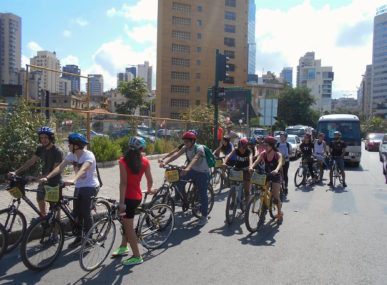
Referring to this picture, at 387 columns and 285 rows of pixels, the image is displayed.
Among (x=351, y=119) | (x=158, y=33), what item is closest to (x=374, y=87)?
(x=158, y=33)

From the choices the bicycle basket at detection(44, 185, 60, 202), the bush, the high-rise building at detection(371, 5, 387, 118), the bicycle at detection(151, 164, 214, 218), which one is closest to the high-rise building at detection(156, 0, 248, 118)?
the bush

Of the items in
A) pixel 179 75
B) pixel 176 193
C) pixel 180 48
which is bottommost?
pixel 176 193

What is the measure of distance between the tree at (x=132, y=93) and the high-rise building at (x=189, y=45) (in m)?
8.65

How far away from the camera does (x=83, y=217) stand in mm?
5117

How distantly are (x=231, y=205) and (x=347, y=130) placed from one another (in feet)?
44.4

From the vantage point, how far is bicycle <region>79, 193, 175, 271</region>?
179 inches

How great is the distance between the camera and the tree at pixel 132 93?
60559 mm

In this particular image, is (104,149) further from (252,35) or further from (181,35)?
(252,35)

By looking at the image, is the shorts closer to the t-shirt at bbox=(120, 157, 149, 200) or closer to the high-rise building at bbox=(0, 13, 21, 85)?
the t-shirt at bbox=(120, 157, 149, 200)

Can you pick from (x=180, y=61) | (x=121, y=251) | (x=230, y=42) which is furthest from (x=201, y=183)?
(x=230, y=42)

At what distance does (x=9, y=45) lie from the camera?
101312mm

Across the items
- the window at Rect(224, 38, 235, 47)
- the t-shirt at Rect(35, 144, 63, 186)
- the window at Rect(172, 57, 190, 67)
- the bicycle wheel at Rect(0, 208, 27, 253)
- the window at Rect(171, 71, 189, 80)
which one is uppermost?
the window at Rect(224, 38, 235, 47)

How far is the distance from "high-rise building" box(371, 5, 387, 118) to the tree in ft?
397

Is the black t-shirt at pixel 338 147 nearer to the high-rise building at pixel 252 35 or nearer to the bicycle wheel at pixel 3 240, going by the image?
the bicycle wheel at pixel 3 240
